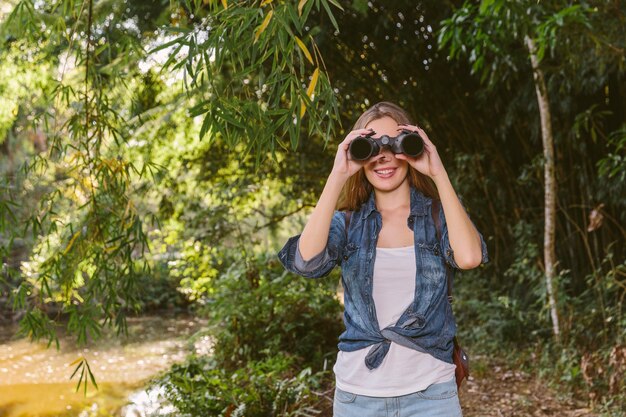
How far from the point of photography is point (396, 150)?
151 centimetres

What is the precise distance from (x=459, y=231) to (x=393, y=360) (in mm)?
319

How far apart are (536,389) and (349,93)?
2.99 meters

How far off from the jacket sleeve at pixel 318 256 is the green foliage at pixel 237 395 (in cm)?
211

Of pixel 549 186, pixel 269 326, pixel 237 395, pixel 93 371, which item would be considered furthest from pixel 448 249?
pixel 93 371

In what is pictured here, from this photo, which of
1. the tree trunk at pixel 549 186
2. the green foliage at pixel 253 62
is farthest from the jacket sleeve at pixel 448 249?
the tree trunk at pixel 549 186

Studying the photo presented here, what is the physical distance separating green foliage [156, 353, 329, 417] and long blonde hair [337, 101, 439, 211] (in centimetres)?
212

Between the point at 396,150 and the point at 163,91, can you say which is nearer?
the point at 396,150

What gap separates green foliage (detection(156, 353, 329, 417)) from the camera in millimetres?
3641

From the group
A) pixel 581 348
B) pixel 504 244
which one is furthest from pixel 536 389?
pixel 504 244

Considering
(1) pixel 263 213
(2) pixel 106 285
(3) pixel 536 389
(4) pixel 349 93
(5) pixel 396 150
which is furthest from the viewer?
(1) pixel 263 213

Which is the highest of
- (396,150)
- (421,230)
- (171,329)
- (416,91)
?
(416,91)

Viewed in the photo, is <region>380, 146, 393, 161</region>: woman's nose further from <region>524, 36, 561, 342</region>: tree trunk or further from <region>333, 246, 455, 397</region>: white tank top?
<region>524, 36, 561, 342</region>: tree trunk

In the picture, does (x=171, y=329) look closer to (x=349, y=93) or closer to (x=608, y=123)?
(x=349, y=93)

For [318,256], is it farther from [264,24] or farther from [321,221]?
[264,24]
